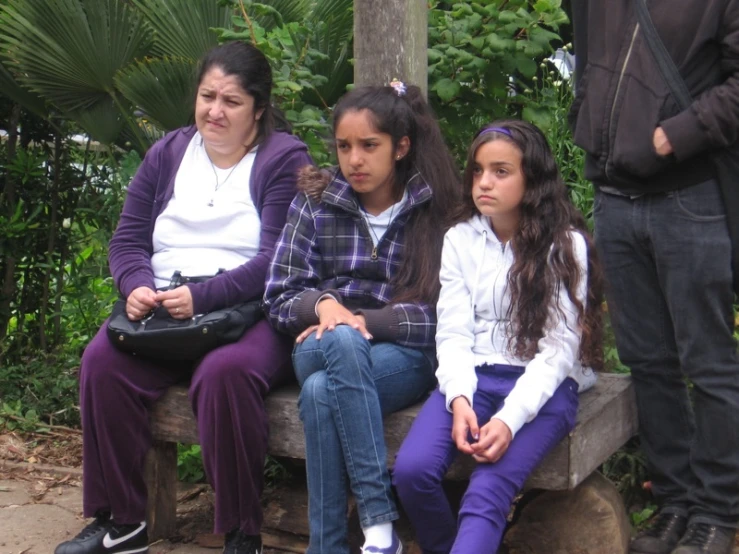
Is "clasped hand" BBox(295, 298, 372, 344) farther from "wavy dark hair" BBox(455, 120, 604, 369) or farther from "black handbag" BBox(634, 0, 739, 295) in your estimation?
"black handbag" BBox(634, 0, 739, 295)

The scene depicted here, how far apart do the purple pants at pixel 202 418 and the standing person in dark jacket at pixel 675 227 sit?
1150 millimetres

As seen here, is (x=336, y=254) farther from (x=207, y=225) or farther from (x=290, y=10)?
(x=290, y=10)

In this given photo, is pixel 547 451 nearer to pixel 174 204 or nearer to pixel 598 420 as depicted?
pixel 598 420

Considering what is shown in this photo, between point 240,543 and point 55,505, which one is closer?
point 240,543

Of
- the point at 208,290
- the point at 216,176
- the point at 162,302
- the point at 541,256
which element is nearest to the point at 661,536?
the point at 541,256

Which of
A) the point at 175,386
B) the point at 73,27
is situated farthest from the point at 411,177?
the point at 73,27

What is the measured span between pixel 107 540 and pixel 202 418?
0.55 metres

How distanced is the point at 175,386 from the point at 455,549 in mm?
1220

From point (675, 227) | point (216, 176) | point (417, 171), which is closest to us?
point (675, 227)

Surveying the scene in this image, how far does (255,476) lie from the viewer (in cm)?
341

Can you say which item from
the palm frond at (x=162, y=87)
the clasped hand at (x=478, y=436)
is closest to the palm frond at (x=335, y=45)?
the palm frond at (x=162, y=87)

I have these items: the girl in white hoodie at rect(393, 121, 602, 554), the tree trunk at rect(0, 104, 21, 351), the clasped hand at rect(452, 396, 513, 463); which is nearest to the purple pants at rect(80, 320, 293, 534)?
the girl in white hoodie at rect(393, 121, 602, 554)

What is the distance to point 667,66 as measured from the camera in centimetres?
315

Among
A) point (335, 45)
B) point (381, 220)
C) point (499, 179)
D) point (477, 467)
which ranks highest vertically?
point (335, 45)
